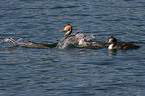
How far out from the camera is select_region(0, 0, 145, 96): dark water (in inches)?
540

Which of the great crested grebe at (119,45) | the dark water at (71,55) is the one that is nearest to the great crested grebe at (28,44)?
the dark water at (71,55)

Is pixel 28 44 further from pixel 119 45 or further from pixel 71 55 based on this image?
pixel 119 45

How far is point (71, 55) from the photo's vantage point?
18.5 m

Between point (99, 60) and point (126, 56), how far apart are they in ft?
4.49

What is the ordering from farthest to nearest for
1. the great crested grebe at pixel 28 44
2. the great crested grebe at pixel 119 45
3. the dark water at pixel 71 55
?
1. the great crested grebe at pixel 28 44
2. the great crested grebe at pixel 119 45
3. the dark water at pixel 71 55

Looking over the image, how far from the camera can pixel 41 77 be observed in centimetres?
1477

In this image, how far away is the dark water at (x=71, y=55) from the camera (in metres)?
13.7

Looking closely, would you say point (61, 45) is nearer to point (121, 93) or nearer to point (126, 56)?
point (126, 56)

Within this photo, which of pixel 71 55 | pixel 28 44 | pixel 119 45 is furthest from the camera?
pixel 28 44

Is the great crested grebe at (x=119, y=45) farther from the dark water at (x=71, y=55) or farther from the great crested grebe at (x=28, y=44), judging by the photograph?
the great crested grebe at (x=28, y=44)


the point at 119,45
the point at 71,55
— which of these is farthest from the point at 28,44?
the point at 119,45

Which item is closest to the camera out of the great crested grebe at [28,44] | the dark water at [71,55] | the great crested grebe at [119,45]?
the dark water at [71,55]

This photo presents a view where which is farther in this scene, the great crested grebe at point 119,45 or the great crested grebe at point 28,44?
the great crested grebe at point 28,44

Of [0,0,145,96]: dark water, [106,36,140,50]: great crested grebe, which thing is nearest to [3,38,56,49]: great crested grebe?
[0,0,145,96]: dark water
